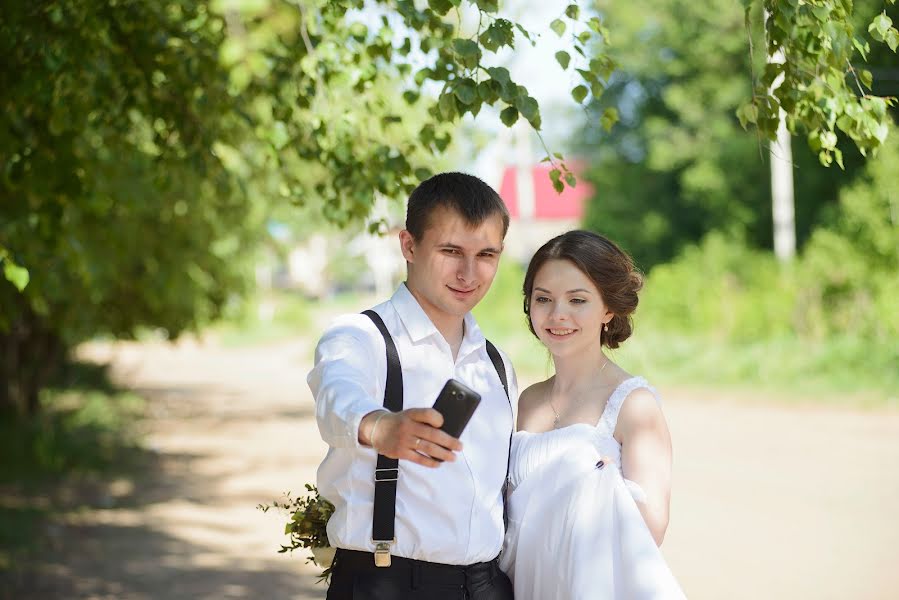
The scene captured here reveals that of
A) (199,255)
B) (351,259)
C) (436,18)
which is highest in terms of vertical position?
(351,259)

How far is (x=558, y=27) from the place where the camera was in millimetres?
3691

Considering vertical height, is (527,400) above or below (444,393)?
above

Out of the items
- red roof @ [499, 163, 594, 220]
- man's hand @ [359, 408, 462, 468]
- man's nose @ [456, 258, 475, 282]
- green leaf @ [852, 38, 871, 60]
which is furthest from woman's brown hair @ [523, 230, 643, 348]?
red roof @ [499, 163, 594, 220]

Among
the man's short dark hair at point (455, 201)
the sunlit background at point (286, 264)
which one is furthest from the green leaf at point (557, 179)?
the man's short dark hair at point (455, 201)

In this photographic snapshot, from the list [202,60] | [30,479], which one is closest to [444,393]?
[202,60]

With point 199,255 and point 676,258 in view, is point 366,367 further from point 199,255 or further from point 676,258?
point 676,258

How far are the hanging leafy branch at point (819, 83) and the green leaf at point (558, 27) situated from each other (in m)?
0.61

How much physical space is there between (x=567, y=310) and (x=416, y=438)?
1.20 meters

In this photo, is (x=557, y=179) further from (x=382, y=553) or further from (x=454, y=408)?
(x=454, y=408)

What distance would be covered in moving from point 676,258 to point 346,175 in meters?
25.8

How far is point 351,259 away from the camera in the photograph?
67625 millimetres

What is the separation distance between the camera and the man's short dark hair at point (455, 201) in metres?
2.97

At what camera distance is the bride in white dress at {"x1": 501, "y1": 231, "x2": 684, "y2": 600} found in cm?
297

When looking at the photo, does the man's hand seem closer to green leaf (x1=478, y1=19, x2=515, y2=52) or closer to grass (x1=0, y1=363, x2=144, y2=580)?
green leaf (x1=478, y1=19, x2=515, y2=52)
